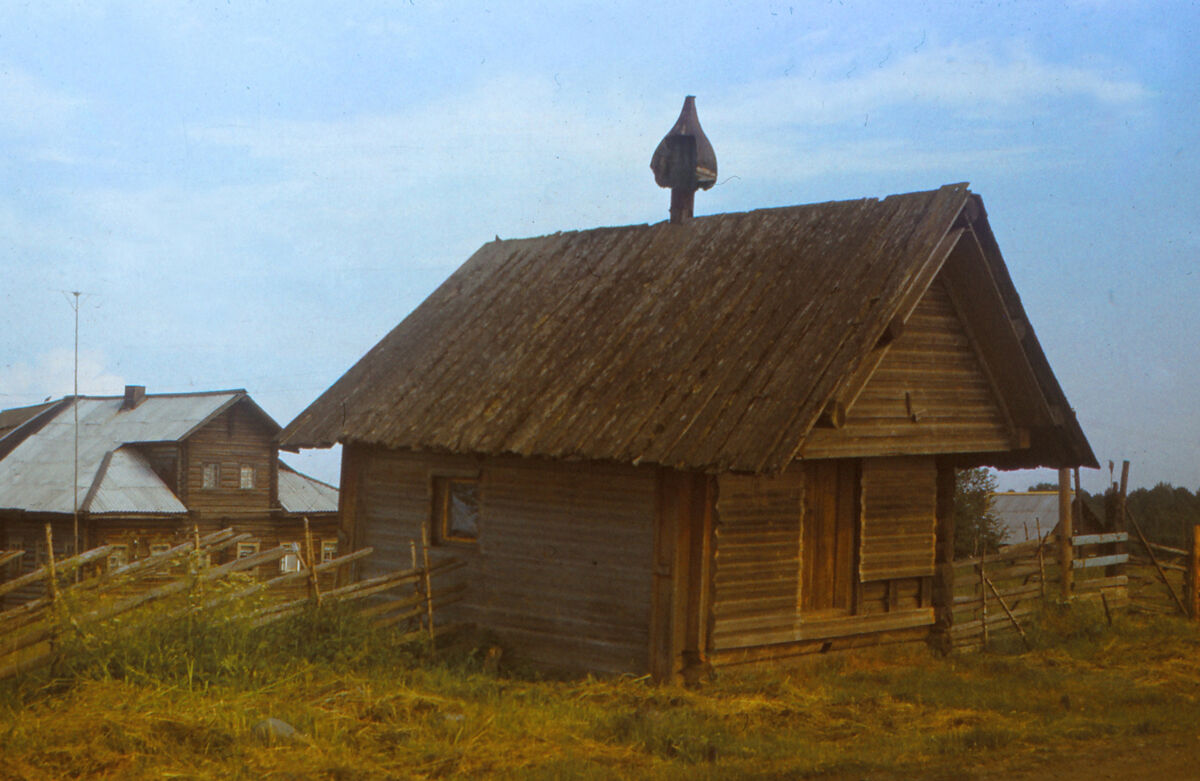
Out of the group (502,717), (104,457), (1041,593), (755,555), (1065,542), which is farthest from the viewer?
(104,457)

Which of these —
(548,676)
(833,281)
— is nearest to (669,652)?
(548,676)

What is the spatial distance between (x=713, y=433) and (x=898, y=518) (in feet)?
14.0

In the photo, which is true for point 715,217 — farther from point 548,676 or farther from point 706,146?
point 548,676

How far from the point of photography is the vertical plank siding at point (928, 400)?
14125 mm

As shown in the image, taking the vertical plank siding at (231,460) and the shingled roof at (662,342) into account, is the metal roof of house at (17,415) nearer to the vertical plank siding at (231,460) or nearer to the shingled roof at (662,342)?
the vertical plank siding at (231,460)

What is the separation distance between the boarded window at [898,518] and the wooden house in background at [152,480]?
24.0 meters

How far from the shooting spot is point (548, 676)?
46.1ft

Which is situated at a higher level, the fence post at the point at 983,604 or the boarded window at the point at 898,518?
the boarded window at the point at 898,518

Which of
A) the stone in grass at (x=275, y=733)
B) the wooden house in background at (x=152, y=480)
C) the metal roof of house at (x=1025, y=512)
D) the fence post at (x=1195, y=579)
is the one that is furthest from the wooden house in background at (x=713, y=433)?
the metal roof of house at (x=1025, y=512)

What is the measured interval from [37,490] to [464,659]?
2692cm

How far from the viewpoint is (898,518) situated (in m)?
15.5

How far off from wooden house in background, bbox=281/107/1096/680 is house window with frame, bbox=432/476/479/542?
0.03 m

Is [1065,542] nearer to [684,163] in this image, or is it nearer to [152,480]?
[684,163]

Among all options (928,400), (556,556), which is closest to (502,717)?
(556,556)
